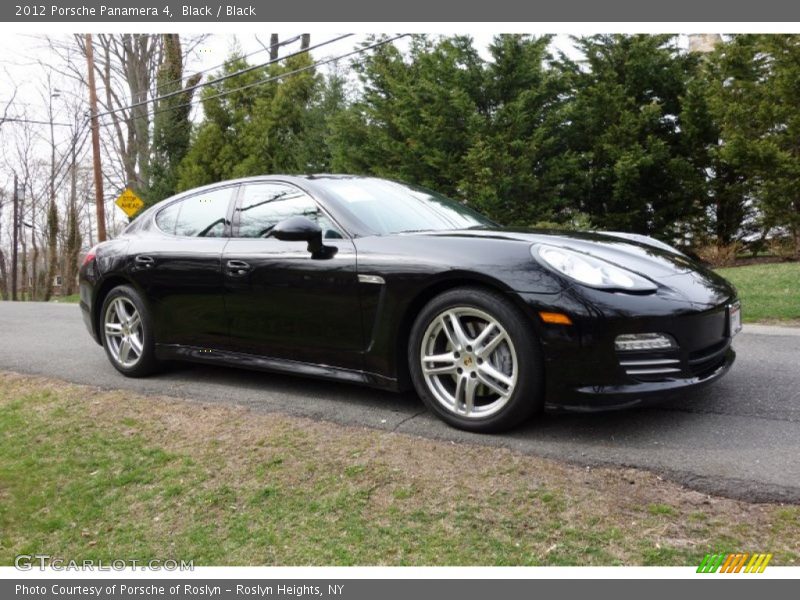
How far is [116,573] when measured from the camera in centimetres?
264

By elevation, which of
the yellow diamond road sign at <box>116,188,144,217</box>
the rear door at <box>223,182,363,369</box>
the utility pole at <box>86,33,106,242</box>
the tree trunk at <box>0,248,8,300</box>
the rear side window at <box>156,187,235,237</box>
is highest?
the utility pole at <box>86,33,106,242</box>

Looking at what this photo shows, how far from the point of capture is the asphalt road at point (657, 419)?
295 centimetres

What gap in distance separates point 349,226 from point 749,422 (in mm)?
2373

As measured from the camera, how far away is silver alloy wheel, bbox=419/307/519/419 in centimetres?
341

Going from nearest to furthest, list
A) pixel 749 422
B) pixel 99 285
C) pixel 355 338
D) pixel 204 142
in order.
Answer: pixel 749 422 < pixel 355 338 < pixel 99 285 < pixel 204 142

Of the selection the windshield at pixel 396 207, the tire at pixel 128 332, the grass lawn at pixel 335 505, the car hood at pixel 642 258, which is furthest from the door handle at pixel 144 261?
the car hood at pixel 642 258

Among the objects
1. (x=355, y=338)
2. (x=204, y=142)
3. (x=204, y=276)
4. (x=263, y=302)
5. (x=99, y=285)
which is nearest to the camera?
(x=355, y=338)

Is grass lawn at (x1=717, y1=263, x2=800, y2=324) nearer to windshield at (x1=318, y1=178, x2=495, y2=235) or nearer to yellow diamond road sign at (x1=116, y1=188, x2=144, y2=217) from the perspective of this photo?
windshield at (x1=318, y1=178, x2=495, y2=235)

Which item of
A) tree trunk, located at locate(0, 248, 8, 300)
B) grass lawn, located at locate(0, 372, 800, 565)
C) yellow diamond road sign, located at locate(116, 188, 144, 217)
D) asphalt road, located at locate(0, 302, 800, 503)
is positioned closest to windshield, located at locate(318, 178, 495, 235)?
asphalt road, located at locate(0, 302, 800, 503)

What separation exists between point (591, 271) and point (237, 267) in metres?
2.21

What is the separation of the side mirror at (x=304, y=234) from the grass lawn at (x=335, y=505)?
972mm

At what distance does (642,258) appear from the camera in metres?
3.68

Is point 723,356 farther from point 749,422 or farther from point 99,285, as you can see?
point 99,285

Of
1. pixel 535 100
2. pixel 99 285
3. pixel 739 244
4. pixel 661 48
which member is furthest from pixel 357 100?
pixel 99 285
